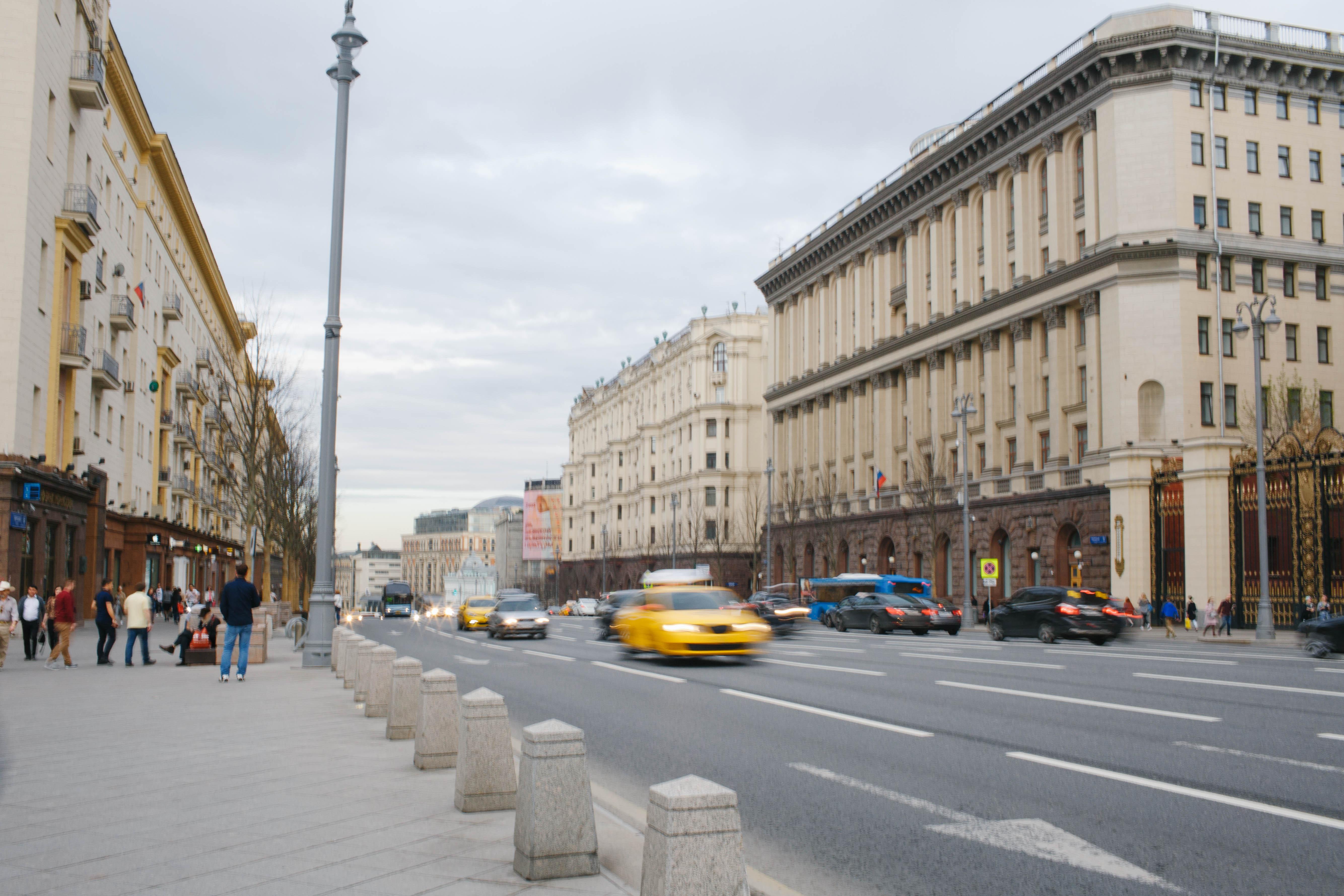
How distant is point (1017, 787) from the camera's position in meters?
8.42

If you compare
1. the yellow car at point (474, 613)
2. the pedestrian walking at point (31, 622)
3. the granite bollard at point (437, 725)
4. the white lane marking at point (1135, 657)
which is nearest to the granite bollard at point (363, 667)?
the granite bollard at point (437, 725)

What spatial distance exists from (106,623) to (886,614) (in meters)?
23.4

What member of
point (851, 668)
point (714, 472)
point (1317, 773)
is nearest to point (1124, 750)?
point (1317, 773)

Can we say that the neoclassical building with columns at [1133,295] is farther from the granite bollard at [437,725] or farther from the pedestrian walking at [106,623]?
the granite bollard at [437,725]


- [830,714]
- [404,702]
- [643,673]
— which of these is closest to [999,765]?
[830,714]

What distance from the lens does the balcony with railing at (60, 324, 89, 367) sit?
37.7 metres

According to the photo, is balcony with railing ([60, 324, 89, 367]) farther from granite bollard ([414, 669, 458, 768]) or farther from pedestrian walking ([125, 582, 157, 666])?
granite bollard ([414, 669, 458, 768])

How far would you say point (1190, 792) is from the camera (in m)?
8.08

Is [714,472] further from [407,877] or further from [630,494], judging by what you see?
[407,877]

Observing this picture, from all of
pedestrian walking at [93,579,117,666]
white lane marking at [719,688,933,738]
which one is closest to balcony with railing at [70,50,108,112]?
pedestrian walking at [93,579,117,666]

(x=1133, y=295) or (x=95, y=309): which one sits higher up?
(x=1133, y=295)

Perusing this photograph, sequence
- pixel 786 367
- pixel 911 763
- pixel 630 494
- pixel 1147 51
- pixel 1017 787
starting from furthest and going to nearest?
pixel 630 494 < pixel 786 367 < pixel 1147 51 < pixel 911 763 < pixel 1017 787

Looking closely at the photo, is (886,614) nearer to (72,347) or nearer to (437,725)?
(72,347)

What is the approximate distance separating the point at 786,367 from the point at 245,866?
78.3 meters
